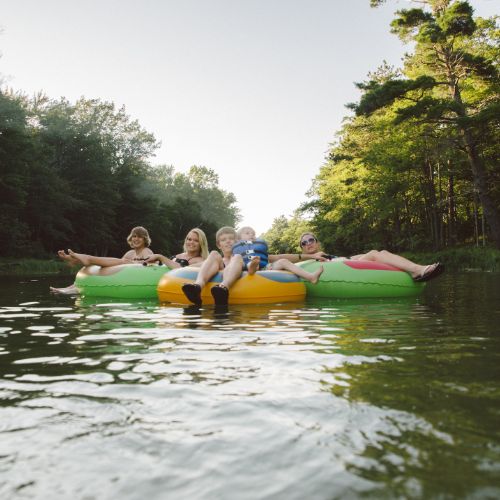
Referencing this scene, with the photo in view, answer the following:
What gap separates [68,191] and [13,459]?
29999 mm

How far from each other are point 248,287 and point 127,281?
226cm

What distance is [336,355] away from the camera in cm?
321

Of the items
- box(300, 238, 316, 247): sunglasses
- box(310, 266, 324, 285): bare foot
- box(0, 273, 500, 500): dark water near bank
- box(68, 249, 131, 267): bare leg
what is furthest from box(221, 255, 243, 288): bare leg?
box(68, 249, 131, 267): bare leg

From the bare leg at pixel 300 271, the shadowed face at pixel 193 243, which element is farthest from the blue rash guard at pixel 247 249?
the shadowed face at pixel 193 243

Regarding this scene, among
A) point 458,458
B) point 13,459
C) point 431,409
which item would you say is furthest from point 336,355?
point 13,459

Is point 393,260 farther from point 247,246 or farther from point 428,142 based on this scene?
point 428,142

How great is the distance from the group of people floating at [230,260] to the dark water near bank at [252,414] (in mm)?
2273

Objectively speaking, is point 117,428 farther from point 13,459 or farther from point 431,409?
point 431,409

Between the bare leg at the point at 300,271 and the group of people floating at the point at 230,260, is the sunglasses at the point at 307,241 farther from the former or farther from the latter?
the bare leg at the point at 300,271

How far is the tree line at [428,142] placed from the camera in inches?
693

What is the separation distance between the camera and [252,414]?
6.75 ft

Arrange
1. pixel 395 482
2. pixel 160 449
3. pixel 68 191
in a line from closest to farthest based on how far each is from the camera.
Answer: pixel 395 482, pixel 160 449, pixel 68 191

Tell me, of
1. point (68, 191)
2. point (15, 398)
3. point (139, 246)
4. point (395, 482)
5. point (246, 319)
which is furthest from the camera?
point (68, 191)

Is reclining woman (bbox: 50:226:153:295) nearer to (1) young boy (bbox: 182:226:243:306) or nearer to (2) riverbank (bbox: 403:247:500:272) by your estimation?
(1) young boy (bbox: 182:226:243:306)
